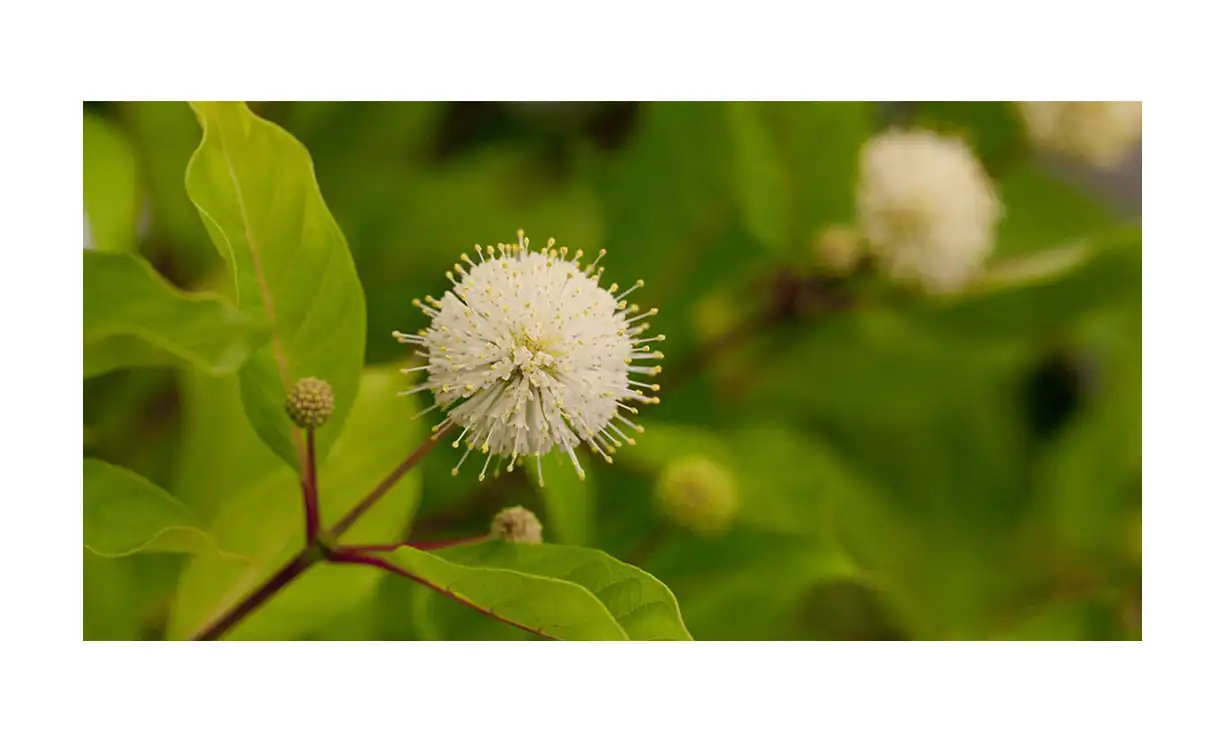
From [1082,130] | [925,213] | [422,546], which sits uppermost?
[1082,130]

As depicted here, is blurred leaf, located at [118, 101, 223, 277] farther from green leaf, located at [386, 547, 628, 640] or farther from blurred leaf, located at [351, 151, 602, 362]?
green leaf, located at [386, 547, 628, 640]

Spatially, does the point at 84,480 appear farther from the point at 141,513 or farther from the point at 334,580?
the point at 334,580

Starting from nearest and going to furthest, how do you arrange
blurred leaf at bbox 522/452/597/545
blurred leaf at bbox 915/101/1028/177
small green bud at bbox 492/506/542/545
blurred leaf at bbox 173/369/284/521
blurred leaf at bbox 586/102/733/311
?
small green bud at bbox 492/506/542/545 < blurred leaf at bbox 522/452/597/545 < blurred leaf at bbox 173/369/284/521 < blurred leaf at bbox 586/102/733/311 < blurred leaf at bbox 915/101/1028/177

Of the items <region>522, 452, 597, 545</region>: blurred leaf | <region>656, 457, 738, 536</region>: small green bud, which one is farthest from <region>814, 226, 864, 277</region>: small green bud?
<region>522, 452, 597, 545</region>: blurred leaf

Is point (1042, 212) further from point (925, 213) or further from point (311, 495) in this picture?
point (311, 495)

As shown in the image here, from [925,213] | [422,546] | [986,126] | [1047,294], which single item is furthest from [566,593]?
[986,126]

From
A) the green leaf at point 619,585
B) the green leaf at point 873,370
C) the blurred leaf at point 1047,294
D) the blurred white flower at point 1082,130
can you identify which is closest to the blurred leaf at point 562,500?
the green leaf at point 619,585

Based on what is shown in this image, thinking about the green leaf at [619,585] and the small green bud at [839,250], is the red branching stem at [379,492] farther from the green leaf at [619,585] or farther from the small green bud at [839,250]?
the small green bud at [839,250]
